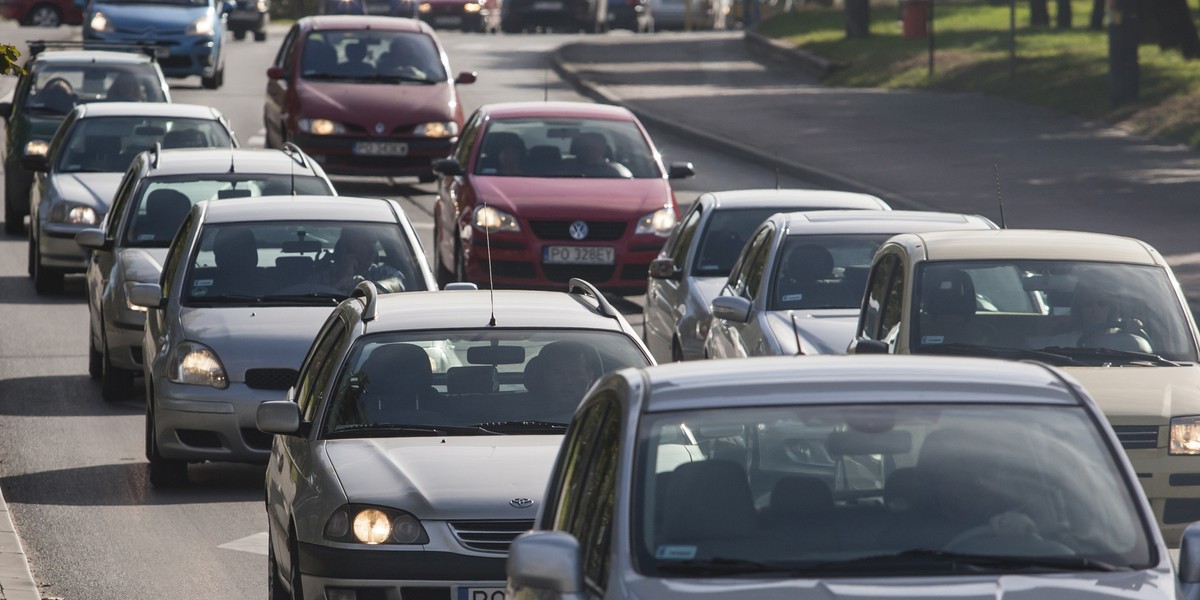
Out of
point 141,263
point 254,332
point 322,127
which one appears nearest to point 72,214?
point 141,263

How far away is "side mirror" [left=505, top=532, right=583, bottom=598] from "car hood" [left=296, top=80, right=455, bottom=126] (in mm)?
20278

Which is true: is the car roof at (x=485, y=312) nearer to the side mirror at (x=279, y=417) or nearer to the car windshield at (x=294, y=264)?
the side mirror at (x=279, y=417)

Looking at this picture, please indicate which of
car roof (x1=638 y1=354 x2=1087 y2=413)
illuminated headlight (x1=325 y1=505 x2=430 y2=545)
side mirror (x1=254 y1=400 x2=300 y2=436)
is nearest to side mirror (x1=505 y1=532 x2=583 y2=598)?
car roof (x1=638 y1=354 x2=1087 y2=413)

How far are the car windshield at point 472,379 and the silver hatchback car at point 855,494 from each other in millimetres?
2874

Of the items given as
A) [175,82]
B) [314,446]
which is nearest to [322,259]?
[314,446]

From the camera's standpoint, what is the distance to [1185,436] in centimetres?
927

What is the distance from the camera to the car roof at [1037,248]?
10211 mm

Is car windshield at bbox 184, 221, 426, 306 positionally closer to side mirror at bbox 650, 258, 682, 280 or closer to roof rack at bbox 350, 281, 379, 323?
side mirror at bbox 650, 258, 682, 280

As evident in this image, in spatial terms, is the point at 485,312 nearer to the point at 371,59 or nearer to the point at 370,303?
the point at 370,303

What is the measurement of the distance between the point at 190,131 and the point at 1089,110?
606 inches

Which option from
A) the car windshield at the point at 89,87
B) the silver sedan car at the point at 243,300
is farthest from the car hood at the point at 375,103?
the silver sedan car at the point at 243,300

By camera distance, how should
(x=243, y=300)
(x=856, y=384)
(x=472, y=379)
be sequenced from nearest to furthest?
(x=856, y=384) < (x=472, y=379) < (x=243, y=300)

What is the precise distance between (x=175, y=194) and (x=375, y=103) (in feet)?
30.7

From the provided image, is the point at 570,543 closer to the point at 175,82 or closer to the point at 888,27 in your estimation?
the point at 175,82
